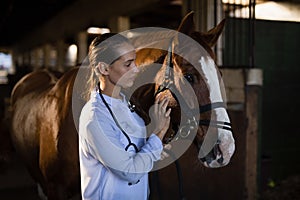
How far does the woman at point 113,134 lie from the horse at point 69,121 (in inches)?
9.1

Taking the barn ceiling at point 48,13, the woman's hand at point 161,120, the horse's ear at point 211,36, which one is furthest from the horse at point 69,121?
the barn ceiling at point 48,13

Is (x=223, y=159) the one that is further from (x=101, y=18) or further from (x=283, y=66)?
(x=101, y=18)

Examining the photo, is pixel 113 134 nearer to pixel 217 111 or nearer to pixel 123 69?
pixel 123 69

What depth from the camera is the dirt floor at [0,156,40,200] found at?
3.80m

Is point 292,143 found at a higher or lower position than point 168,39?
lower

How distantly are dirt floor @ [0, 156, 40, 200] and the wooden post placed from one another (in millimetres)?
2022

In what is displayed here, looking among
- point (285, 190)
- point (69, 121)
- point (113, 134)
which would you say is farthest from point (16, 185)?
point (113, 134)

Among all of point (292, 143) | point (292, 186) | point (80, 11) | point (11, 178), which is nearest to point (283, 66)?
point (292, 143)

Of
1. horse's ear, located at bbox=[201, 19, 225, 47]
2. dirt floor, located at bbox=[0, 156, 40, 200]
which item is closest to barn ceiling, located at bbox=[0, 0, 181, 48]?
dirt floor, located at bbox=[0, 156, 40, 200]

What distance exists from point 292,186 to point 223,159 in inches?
119

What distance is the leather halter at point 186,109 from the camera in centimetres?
147

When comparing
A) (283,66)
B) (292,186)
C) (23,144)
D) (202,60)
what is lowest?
(292,186)

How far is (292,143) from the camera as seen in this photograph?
14.5ft

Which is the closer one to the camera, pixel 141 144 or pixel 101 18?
pixel 141 144
